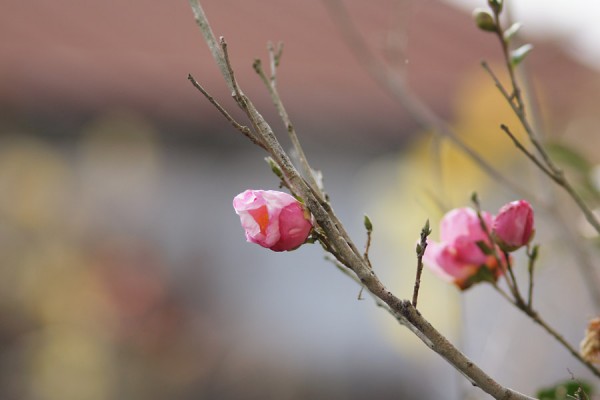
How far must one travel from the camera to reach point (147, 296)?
11.1 feet

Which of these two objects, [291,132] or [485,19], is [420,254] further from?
[485,19]

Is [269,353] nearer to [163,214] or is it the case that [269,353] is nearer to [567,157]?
[163,214]

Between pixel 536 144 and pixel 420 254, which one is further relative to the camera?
pixel 536 144

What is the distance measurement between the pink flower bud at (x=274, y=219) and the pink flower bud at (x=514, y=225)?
0.17 meters

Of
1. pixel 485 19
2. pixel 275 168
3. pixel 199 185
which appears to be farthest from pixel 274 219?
pixel 199 185

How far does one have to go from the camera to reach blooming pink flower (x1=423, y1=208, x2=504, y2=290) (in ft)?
2.08

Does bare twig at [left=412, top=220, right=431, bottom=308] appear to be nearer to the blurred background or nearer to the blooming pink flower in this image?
the blooming pink flower

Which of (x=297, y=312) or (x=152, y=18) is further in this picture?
(x=297, y=312)

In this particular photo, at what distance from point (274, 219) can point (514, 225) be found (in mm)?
191

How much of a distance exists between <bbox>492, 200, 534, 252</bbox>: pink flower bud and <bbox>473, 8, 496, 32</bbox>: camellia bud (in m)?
0.18

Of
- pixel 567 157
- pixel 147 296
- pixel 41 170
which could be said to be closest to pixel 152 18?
pixel 41 170

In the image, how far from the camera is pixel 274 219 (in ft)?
1.61

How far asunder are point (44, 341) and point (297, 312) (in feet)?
3.95

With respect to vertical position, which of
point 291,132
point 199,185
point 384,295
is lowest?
point 384,295
